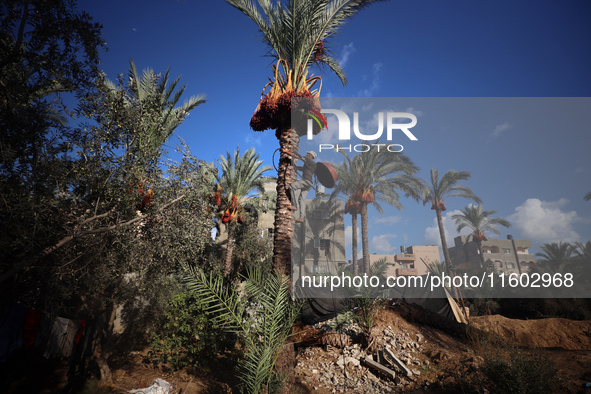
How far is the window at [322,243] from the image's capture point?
97.5 feet

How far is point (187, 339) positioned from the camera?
6.96m

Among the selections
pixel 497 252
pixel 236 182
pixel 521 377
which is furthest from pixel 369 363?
pixel 497 252

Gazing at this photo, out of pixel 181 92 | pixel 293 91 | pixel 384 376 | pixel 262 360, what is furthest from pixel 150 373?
pixel 181 92

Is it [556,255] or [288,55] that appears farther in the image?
[556,255]

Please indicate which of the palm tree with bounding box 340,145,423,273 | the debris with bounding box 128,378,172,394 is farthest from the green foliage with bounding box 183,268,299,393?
the palm tree with bounding box 340,145,423,273

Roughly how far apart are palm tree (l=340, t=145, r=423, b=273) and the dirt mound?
8.92 metres

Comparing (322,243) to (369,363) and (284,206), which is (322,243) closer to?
(369,363)

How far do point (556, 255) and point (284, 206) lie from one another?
32992 mm

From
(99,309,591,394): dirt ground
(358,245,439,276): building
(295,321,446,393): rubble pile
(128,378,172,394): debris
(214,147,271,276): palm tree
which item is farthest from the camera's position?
(358,245,439,276): building

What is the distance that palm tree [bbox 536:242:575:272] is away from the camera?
82.0 feet

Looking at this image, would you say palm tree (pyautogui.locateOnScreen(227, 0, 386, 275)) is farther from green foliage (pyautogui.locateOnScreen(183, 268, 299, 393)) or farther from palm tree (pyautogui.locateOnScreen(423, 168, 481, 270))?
palm tree (pyautogui.locateOnScreen(423, 168, 481, 270))

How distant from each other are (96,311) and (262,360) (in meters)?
5.12

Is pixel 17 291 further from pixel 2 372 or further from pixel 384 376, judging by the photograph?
pixel 384 376

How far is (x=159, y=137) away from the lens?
7.42m
